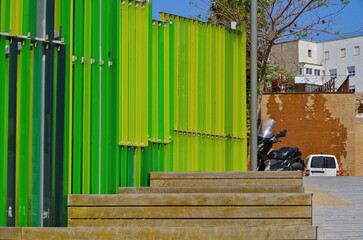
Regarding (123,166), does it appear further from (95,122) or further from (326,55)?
(326,55)

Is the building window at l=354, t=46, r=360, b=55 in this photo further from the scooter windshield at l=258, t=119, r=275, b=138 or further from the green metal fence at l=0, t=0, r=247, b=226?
the green metal fence at l=0, t=0, r=247, b=226

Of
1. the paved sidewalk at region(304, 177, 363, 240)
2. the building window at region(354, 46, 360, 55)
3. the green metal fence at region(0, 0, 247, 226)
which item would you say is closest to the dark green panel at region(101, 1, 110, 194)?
the green metal fence at region(0, 0, 247, 226)

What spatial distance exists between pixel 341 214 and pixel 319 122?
2583 cm

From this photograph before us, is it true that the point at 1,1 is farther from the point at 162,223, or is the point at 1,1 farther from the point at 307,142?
the point at 307,142

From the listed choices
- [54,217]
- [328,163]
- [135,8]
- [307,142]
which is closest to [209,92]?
[135,8]

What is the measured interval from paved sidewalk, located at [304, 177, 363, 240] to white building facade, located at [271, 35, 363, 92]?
57.6 m

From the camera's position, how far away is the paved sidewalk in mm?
8258

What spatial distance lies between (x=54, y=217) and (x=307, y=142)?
29.4 m

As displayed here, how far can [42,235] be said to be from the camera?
5.70m

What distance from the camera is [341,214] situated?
32.0 ft

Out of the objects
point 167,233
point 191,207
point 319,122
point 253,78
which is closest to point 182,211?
point 191,207

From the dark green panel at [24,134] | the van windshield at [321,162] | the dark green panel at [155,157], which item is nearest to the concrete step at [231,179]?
the dark green panel at [155,157]

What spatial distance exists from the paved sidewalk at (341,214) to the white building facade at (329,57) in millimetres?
57559

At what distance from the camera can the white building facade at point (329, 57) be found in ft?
239
